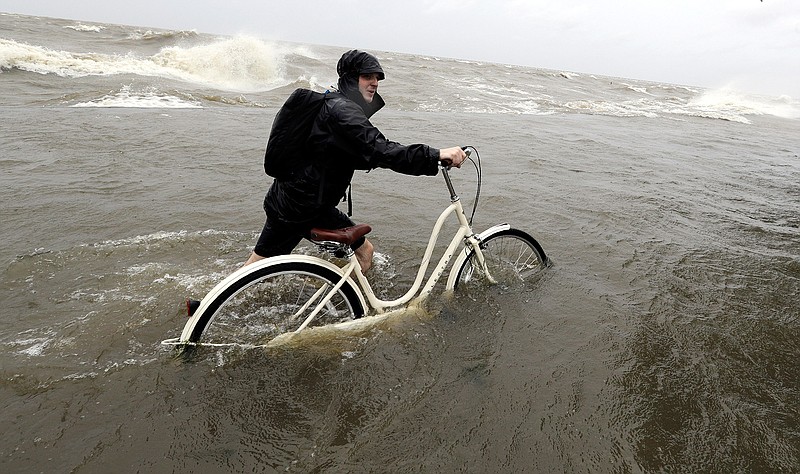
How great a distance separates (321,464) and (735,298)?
14.1ft

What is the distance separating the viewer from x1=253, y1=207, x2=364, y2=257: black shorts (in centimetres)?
332

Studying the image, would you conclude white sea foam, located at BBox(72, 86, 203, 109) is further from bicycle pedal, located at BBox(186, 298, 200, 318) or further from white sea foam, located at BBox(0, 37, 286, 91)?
bicycle pedal, located at BBox(186, 298, 200, 318)

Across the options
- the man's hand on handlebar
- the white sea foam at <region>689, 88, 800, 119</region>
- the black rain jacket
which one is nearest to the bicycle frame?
the man's hand on handlebar

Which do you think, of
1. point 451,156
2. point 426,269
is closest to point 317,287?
point 426,269

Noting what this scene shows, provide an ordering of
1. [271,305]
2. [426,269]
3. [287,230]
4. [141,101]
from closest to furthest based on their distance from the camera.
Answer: [287,230]
[271,305]
[426,269]
[141,101]

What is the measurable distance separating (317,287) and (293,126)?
1249mm

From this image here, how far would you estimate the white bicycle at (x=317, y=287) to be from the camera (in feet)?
9.59

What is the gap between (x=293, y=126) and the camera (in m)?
2.89

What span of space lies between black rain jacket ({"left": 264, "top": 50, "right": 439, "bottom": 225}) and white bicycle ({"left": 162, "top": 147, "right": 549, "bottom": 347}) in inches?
12.1

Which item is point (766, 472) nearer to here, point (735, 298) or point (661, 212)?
point (735, 298)

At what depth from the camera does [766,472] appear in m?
2.50

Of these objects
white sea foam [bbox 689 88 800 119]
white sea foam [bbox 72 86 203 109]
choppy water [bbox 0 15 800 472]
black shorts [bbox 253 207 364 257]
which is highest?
white sea foam [bbox 689 88 800 119]

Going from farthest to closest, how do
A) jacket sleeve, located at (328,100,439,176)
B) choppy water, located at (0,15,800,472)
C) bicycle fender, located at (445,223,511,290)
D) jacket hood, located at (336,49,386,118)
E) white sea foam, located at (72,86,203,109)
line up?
white sea foam, located at (72,86,203,109) → bicycle fender, located at (445,223,511,290) → jacket hood, located at (336,49,386,118) → jacket sleeve, located at (328,100,439,176) → choppy water, located at (0,15,800,472)

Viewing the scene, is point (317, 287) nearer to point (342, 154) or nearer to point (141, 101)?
point (342, 154)
